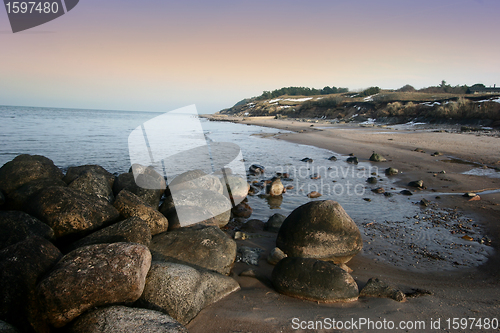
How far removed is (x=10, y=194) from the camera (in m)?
5.19

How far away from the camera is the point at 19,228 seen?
11.7 ft

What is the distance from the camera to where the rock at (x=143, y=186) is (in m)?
6.00

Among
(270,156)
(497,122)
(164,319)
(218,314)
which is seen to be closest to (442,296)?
(218,314)

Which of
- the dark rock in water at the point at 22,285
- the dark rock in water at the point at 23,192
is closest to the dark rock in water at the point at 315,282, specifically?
the dark rock in water at the point at 22,285

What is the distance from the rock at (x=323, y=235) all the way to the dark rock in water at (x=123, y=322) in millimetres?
2389

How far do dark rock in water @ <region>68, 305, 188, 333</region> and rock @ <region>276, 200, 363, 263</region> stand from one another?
239cm

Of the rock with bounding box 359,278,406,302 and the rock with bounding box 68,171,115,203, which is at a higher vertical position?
the rock with bounding box 68,171,115,203

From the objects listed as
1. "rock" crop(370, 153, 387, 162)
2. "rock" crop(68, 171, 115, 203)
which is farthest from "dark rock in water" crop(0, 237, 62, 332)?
"rock" crop(370, 153, 387, 162)

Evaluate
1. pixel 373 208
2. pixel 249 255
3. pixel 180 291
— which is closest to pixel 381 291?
pixel 249 255

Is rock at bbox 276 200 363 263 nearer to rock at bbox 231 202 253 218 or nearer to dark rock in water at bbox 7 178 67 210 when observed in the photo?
rock at bbox 231 202 253 218

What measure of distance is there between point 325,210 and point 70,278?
3.41m

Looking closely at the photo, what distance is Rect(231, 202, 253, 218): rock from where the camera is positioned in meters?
6.62

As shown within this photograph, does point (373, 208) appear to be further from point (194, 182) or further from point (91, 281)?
point (91, 281)

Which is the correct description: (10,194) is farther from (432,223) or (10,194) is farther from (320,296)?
(432,223)
